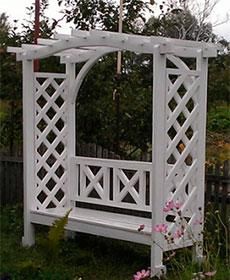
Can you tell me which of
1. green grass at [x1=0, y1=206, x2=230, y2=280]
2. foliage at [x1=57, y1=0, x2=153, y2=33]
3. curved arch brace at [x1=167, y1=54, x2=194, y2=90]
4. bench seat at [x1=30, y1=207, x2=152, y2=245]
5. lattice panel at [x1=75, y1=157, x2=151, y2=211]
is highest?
foliage at [x1=57, y1=0, x2=153, y2=33]

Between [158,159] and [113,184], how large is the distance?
110 centimetres

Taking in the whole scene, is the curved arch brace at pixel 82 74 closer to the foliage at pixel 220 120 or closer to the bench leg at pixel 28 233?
the bench leg at pixel 28 233

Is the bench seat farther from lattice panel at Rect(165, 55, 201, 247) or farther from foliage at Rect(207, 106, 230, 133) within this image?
foliage at Rect(207, 106, 230, 133)

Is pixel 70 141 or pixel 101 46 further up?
pixel 101 46

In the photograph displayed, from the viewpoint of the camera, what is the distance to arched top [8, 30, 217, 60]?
5.44 m

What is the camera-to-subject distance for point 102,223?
19.7 ft

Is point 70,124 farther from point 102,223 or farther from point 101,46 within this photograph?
point 102,223

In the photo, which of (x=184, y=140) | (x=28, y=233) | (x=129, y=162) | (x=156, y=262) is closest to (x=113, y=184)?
(x=129, y=162)

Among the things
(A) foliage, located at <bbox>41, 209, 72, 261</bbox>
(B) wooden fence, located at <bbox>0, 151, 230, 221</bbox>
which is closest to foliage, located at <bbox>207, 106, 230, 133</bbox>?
(B) wooden fence, located at <bbox>0, 151, 230, 221</bbox>

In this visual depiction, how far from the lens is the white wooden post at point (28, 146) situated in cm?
668

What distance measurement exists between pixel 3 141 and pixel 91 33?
366 cm

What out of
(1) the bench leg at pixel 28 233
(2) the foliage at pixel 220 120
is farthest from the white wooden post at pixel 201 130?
(2) the foliage at pixel 220 120

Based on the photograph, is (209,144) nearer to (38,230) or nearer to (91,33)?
(38,230)

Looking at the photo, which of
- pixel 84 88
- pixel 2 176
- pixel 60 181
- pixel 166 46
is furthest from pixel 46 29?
pixel 166 46
